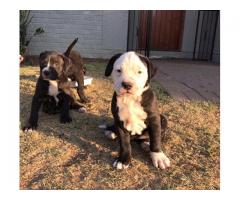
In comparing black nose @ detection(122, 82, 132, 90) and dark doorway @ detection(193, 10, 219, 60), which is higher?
dark doorway @ detection(193, 10, 219, 60)

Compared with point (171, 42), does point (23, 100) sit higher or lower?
lower

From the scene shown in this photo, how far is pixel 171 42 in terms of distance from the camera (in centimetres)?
1218

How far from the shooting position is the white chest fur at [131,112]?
3221 mm

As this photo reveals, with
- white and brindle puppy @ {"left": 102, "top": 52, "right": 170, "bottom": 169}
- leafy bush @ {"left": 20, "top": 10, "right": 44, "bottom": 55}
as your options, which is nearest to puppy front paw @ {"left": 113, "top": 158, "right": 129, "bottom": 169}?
white and brindle puppy @ {"left": 102, "top": 52, "right": 170, "bottom": 169}

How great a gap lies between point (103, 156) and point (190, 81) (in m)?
4.46

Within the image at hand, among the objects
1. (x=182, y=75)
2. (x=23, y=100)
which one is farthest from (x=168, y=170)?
(x=182, y=75)

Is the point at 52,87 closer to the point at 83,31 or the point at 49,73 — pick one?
the point at 49,73

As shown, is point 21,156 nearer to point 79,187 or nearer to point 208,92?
point 79,187

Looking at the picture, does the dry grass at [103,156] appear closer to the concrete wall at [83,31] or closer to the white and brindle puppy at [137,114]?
the white and brindle puppy at [137,114]

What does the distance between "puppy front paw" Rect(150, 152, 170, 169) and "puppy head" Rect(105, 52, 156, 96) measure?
0.73 metres

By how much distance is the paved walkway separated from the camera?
6.11 meters

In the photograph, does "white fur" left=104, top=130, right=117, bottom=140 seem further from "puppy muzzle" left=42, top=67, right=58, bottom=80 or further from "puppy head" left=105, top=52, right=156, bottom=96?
"puppy muzzle" left=42, top=67, right=58, bottom=80

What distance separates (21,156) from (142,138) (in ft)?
4.43

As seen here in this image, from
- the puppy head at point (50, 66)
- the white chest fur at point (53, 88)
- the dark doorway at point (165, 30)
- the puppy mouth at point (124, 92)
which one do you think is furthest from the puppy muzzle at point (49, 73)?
the dark doorway at point (165, 30)
